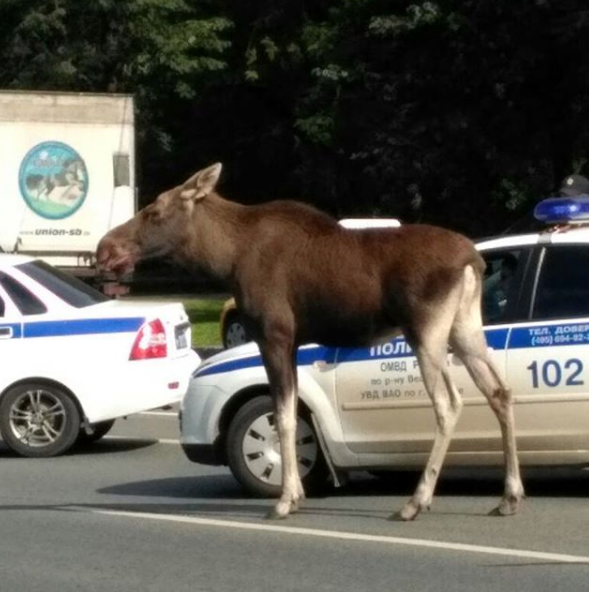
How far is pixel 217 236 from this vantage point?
1180 cm

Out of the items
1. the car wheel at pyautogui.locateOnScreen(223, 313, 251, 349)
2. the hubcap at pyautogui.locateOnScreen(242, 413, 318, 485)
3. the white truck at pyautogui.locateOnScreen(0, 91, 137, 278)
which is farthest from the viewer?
the white truck at pyautogui.locateOnScreen(0, 91, 137, 278)

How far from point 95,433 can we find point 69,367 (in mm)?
1138

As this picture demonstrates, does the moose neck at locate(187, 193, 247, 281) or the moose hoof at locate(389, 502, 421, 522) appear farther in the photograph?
the moose neck at locate(187, 193, 247, 281)

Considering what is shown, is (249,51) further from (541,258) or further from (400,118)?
(541,258)

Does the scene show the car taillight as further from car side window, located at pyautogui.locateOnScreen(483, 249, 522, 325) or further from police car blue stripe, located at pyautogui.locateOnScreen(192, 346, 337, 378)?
car side window, located at pyautogui.locateOnScreen(483, 249, 522, 325)

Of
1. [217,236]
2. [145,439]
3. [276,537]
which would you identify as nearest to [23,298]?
[145,439]

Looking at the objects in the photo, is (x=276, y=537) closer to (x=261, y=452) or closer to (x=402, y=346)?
(x=261, y=452)

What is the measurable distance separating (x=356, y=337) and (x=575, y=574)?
2.40m

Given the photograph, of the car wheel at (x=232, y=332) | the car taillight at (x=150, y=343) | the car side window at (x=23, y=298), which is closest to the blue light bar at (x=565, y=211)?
the car taillight at (x=150, y=343)

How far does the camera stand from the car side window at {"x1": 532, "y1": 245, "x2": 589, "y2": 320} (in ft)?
38.6

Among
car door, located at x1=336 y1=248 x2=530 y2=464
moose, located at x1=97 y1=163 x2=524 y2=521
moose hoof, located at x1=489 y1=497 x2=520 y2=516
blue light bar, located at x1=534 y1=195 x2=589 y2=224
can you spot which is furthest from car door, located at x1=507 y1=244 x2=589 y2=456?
moose hoof, located at x1=489 y1=497 x2=520 y2=516

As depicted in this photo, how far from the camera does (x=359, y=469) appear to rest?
12242 mm

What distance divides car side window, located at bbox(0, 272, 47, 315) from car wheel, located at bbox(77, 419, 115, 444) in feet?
3.55

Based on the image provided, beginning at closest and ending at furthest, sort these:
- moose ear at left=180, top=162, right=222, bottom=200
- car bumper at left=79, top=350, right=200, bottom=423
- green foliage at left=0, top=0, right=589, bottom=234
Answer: moose ear at left=180, top=162, right=222, bottom=200, car bumper at left=79, top=350, right=200, bottom=423, green foliage at left=0, top=0, right=589, bottom=234
